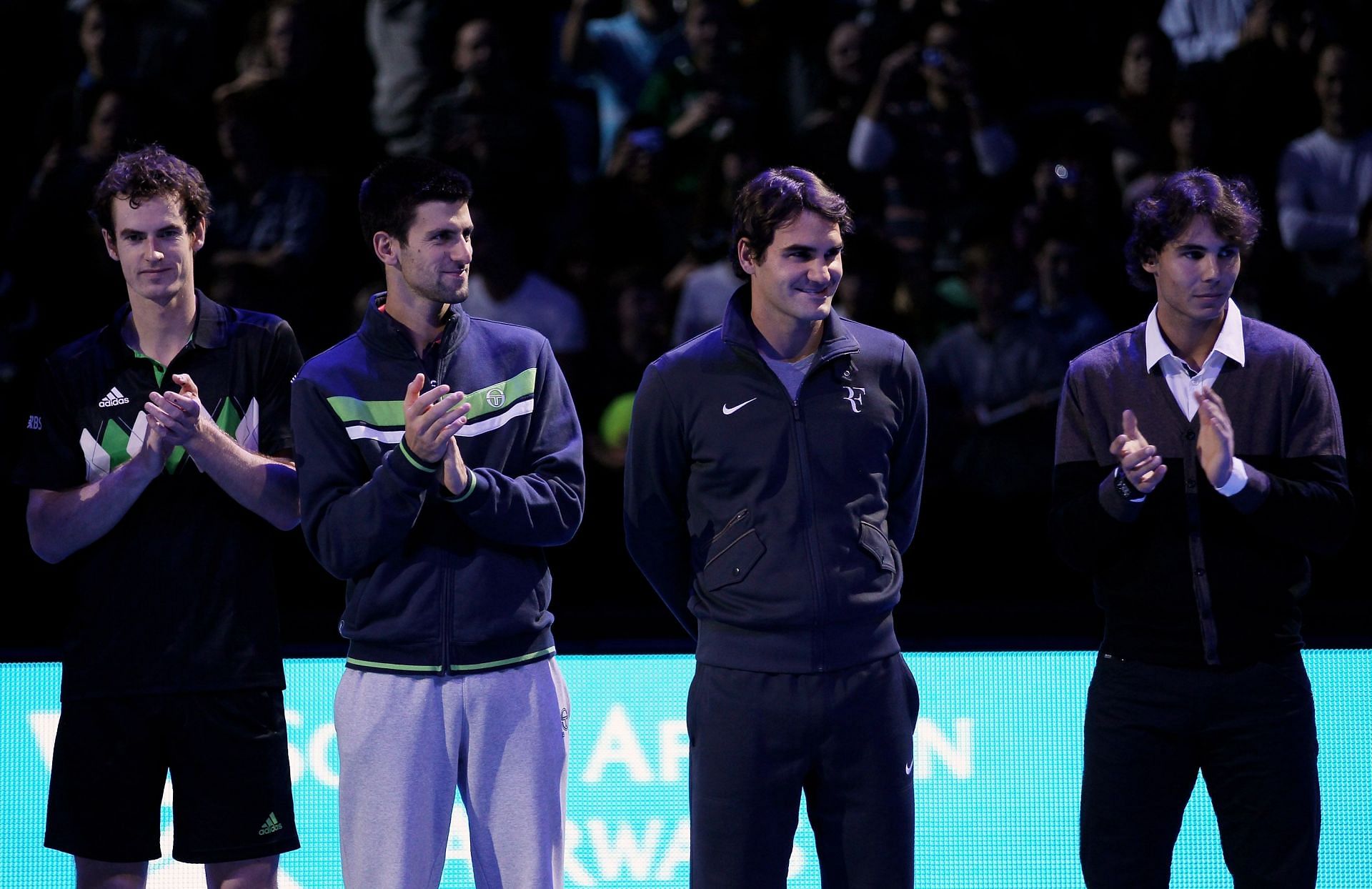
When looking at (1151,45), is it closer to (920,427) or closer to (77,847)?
(920,427)

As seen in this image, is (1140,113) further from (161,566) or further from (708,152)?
(161,566)

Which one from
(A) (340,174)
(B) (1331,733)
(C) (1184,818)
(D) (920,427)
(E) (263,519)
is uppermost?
(A) (340,174)

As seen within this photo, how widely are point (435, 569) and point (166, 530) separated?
64 cm

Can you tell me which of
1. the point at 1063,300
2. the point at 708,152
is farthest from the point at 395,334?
the point at 1063,300

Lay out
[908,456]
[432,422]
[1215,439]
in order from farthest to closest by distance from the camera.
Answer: [908,456] < [1215,439] < [432,422]

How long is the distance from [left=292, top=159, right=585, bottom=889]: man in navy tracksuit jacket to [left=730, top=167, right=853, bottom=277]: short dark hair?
581 mm

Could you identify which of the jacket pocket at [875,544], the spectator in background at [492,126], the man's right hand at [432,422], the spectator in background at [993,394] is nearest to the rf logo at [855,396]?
the jacket pocket at [875,544]

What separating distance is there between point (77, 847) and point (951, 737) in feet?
7.66

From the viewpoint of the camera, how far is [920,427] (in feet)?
10.7

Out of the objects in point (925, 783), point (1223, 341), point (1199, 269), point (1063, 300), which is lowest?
point (925, 783)

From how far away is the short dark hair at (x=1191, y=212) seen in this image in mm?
3131

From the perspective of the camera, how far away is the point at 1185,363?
127 inches

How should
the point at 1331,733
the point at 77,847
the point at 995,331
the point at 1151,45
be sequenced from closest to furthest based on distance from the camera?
the point at 77,847, the point at 1331,733, the point at 995,331, the point at 1151,45

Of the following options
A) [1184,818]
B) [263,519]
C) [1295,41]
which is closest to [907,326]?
[1295,41]
